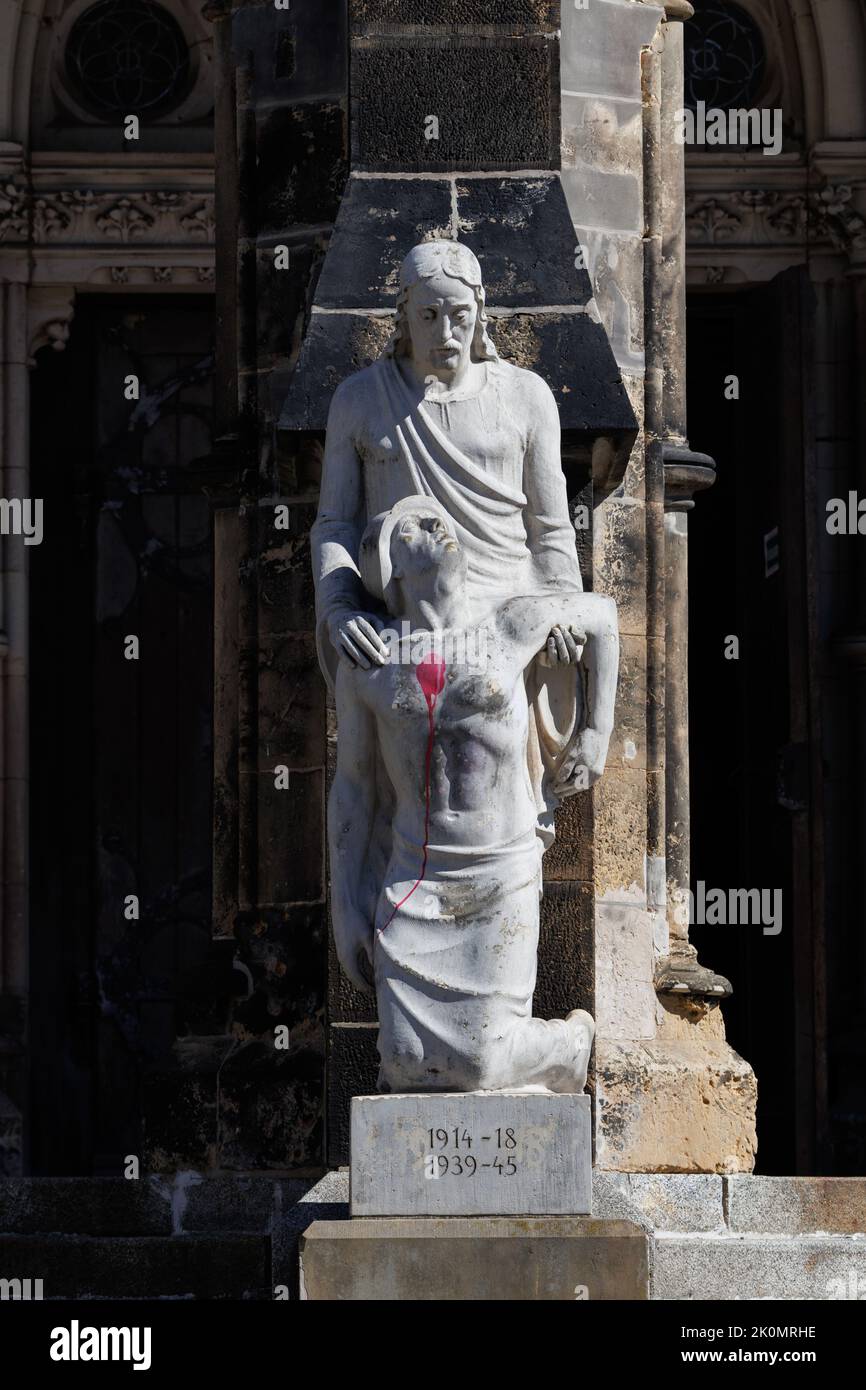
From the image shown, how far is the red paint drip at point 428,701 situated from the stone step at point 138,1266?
1522 mm

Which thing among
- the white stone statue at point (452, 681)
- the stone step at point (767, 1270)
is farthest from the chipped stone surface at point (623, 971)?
the white stone statue at point (452, 681)

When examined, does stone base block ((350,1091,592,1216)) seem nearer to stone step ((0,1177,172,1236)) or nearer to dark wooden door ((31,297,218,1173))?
stone step ((0,1177,172,1236))

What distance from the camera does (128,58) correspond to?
717 inches

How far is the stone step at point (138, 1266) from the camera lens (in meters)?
12.1

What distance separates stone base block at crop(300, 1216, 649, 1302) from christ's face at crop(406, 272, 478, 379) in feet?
8.37

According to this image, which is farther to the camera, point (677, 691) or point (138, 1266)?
point (677, 691)

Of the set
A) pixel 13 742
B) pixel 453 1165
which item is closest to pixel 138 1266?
pixel 453 1165

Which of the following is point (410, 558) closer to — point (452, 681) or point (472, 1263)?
point (452, 681)

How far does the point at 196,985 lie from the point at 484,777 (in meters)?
2.61

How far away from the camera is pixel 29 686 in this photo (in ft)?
57.9

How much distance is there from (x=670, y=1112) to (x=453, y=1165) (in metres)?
2.13

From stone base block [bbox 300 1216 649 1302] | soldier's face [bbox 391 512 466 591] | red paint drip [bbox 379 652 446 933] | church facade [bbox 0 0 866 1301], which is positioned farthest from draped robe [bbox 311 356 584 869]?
church facade [bbox 0 0 866 1301]

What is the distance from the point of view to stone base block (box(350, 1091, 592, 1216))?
10977mm

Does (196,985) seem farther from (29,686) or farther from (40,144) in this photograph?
(40,144)
